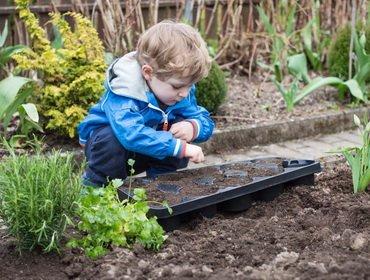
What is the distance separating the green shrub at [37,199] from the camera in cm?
293

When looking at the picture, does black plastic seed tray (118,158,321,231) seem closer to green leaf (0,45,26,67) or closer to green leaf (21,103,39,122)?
green leaf (21,103,39,122)

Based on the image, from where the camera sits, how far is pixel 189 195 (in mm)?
3588

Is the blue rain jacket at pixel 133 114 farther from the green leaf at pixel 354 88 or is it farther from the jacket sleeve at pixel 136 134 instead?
the green leaf at pixel 354 88

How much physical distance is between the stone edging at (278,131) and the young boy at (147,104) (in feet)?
4.34

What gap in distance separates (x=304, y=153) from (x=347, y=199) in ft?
5.60

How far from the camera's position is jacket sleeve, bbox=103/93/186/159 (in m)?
3.80

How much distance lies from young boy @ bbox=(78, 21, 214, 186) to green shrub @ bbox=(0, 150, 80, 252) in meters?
0.81

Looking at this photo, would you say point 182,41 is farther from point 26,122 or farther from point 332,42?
point 332,42

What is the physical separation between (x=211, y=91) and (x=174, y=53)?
192cm

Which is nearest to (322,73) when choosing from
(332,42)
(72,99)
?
(332,42)

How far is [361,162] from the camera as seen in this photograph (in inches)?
148

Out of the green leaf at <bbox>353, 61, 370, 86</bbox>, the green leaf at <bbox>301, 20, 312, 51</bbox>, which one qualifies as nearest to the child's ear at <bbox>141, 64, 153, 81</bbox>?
the green leaf at <bbox>353, 61, 370, 86</bbox>

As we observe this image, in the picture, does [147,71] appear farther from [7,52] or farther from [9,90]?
[7,52]

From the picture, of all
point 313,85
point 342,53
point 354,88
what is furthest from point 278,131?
→ point 342,53
